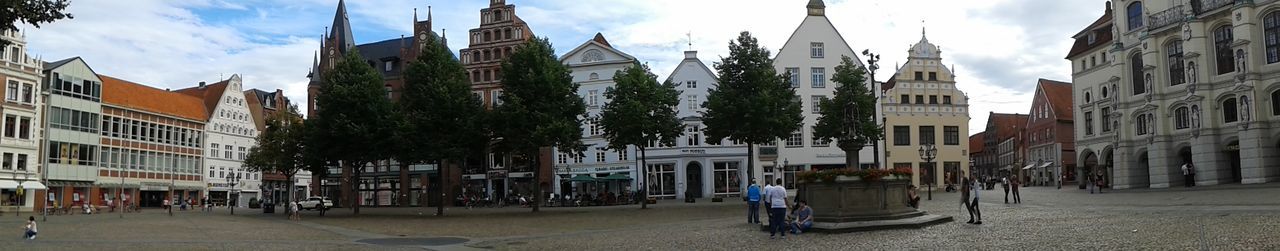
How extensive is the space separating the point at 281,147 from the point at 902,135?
141ft

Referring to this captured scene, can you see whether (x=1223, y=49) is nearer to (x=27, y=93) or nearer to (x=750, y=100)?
(x=750, y=100)

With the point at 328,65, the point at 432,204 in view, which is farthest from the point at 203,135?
the point at 432,204

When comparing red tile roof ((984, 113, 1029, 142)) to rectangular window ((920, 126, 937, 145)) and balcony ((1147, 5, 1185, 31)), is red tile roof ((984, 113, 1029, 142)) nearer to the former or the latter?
rectangular window ((920, 126, 937, 145))

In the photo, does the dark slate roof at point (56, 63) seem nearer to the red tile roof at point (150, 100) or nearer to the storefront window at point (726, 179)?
the red tile roof at point (150, 100)

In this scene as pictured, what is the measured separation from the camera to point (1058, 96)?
3861 inches

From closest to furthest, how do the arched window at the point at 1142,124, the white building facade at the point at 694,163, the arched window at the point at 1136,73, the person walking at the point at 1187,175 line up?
the person walking at the point at 1187,175 → the arched window at the point at 1142,124 → the arched window at the point at 1136,73 → the white building facade at the point at 694,163

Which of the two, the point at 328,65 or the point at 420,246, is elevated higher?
the point at 328,65

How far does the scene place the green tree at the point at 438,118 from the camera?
44062 mm

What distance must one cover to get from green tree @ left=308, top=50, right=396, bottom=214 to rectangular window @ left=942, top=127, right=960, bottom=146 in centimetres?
4095

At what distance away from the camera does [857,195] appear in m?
22.5

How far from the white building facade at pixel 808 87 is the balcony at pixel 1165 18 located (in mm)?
17883

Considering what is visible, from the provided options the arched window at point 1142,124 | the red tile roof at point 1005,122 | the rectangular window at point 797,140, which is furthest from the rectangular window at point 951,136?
the red tile roof at point 1005,122

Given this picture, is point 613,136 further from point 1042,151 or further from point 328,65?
point 1042,151

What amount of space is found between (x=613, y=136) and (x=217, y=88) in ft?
213
